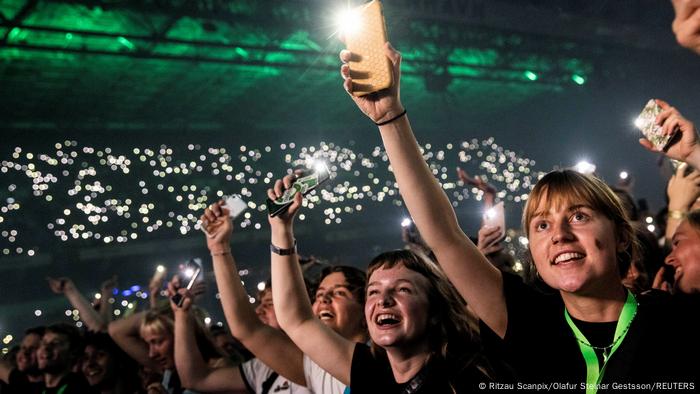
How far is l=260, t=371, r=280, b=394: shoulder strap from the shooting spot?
3057 mm

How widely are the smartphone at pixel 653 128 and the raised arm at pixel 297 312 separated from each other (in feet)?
4.83

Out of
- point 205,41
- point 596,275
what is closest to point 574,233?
point 596,275

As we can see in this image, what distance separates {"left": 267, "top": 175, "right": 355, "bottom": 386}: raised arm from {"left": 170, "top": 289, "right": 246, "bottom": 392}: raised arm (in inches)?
40.7

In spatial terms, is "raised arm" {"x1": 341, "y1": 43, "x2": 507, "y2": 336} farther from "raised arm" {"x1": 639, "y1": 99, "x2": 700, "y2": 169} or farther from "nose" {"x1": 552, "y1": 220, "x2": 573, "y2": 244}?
"raised arm" {"x1": 639, "y1": 99, "x2": 700, "y2": 169}

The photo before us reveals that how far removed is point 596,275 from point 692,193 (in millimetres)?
1781

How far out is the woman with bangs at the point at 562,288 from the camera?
1513 millimetres

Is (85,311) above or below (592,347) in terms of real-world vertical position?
above

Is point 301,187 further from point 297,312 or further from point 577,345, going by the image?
point 577,345

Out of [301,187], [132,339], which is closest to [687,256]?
[301,187]

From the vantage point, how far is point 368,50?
1653mm

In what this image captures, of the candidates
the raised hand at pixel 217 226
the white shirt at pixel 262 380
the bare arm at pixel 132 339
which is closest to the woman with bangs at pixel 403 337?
the white shirt at pixel 262 380

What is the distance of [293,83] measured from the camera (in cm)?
1538

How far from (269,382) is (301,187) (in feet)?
3.99

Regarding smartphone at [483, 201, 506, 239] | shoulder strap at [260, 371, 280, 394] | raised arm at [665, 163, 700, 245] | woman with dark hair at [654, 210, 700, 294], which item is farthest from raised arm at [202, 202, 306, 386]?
raised arm at [665, 163, 700, 245]
